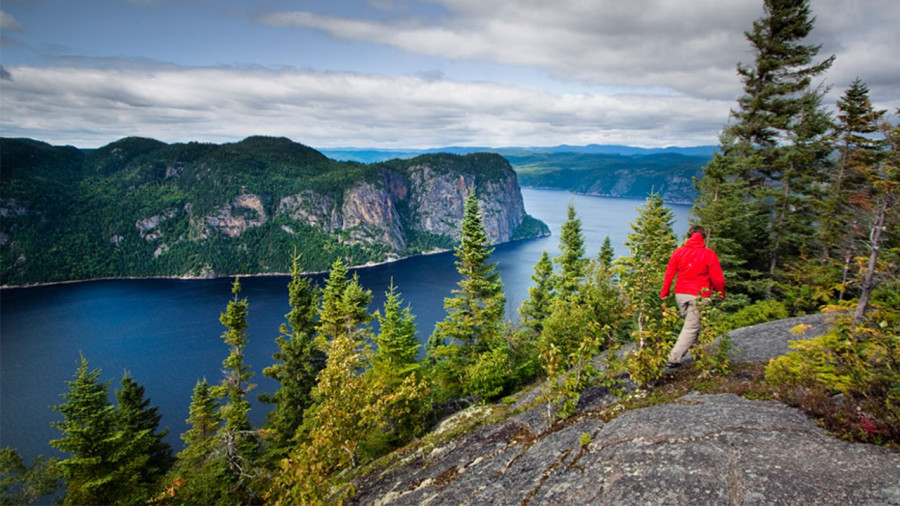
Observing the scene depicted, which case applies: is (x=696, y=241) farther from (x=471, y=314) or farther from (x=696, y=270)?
(x=471, y=314)

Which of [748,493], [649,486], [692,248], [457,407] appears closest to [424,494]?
[649,486]

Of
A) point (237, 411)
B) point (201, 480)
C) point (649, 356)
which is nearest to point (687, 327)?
point (649, 356)

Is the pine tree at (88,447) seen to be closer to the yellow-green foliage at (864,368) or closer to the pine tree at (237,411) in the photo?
the pine tree at (237,411)

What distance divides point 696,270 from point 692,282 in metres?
0.27

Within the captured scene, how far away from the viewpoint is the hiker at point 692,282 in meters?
8.36

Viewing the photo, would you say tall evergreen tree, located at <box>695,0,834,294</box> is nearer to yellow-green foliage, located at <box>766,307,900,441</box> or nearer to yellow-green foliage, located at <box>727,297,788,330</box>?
yellow-green foliage, located at <box>727,297,788,330</box>

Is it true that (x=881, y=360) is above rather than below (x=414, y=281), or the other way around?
above

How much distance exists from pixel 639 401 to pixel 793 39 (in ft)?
87.0

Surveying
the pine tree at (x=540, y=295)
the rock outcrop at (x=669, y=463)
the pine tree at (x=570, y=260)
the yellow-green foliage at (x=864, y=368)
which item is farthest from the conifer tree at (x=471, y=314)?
the yellow-green foliage at (x=864, y=368)

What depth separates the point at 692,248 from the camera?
866 centimetres

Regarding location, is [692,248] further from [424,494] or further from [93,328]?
[93,328]

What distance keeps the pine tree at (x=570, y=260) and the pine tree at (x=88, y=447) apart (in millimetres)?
28765

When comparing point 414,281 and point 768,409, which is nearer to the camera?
point 768,409

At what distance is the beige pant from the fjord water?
2687 centimetres
